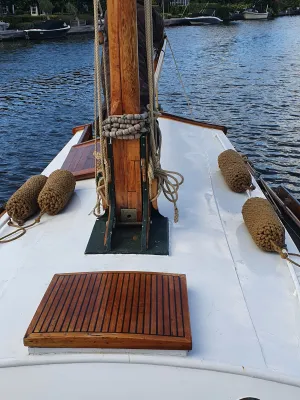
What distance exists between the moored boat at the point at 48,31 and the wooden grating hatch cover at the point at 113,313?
5629 centimetres

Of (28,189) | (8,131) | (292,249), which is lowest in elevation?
(8,131)

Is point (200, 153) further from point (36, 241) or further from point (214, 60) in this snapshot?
point (214, 60)

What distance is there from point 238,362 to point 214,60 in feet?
115

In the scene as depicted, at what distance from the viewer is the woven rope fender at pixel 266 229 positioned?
4.89 m

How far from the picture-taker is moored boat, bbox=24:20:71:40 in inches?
2145

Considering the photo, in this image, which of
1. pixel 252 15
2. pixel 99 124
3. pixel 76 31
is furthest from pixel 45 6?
pixel 99 124

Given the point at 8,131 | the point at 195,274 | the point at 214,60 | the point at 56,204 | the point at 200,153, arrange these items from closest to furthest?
the point at 195,274 < the point at 56,204 < the point at 200,153 < the point at 8,131 < the point at 214,60

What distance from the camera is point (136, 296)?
388cm

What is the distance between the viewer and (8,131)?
1805 centimetres

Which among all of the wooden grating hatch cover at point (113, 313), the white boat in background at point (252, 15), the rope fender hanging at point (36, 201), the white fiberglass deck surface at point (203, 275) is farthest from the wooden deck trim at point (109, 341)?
the white boat in background at point (252, 15)

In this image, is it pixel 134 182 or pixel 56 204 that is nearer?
pixel 134 182

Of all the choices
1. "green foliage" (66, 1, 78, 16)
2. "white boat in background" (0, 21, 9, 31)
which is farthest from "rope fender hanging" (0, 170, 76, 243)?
"green foliage" (66, 1, 78, 16)

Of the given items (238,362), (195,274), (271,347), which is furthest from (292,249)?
(238,362)

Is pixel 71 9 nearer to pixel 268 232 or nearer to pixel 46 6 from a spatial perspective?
pixel 46 6
